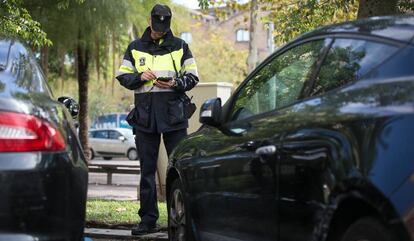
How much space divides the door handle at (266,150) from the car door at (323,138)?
0.28ft

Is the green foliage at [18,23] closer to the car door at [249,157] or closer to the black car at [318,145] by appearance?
the car door at [249,157]

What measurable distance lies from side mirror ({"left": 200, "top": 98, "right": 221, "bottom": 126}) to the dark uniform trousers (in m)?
1.54

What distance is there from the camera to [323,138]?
3.49 metres

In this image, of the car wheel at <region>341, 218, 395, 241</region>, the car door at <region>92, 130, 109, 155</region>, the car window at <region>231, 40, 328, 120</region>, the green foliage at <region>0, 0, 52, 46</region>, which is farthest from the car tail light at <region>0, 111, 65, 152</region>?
the car door at <region>92, 130, 109, 155</region>

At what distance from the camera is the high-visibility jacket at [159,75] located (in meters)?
6.42

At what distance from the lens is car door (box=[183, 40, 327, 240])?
3.99 m

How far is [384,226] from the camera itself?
3.03 m

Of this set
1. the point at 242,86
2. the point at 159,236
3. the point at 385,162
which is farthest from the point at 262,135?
the point at 159,236

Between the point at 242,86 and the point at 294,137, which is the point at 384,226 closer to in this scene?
the point at 294,137

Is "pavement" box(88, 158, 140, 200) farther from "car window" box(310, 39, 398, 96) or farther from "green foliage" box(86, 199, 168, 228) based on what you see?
"car window" box(310, 39, 398, 96)

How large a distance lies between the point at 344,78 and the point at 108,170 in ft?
49.6

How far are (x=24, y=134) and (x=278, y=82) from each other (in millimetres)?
1780

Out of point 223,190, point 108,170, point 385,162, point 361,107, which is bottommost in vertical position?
point 108,170

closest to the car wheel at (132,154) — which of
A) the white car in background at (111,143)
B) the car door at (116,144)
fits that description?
the white car in background at (111,143)
